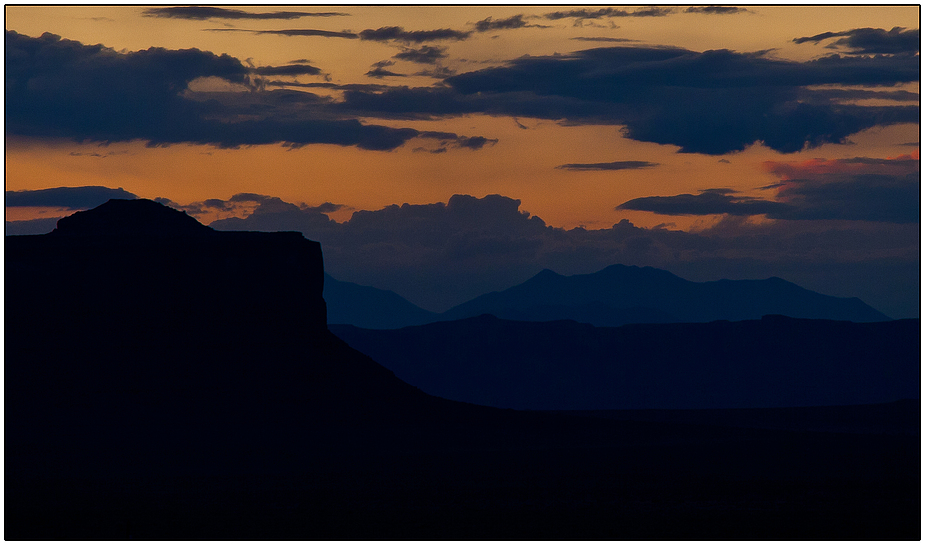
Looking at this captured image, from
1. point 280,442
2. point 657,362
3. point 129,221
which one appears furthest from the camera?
point 657,362

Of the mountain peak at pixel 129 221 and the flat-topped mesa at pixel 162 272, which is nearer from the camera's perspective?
the flat-topped mesa at pixel 162 272

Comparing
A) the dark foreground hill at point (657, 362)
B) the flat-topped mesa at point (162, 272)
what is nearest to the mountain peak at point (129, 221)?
the flat-topped mesa at point (162, 272)

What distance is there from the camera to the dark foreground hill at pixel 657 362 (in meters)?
146

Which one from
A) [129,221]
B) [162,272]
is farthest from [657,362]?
[162,272]

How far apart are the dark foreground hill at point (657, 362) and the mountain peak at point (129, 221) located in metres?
74.6

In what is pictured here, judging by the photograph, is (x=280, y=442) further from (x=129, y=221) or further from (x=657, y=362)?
(x=657, y=362)

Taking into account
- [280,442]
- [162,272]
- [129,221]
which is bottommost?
[280,442]

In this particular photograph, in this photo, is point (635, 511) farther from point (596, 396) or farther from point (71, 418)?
point (596, 396)

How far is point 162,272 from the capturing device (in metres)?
72.9

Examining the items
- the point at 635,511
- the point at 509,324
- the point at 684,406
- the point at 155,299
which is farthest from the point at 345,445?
the point at 509,324

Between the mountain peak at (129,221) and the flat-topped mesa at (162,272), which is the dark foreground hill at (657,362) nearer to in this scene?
the flat-topped mesa at (162,272)

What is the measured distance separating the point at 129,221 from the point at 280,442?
61.8ft

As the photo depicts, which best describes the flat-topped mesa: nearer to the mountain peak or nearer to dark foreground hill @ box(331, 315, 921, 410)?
the mountain peak

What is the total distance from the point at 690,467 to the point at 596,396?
294 feet
